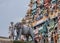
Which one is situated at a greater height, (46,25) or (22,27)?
(22,27)

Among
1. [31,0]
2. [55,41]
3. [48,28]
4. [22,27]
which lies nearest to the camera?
[22,27]

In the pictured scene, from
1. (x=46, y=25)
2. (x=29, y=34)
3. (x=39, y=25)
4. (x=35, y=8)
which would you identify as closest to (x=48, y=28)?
(x=46, y=25)

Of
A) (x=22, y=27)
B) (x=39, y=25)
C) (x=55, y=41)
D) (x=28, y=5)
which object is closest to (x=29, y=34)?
(x=22, y=27)

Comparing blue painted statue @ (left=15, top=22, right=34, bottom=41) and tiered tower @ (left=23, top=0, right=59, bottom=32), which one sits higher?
blue painted statue @ (left=15, top=22, right=34, bottom=41)

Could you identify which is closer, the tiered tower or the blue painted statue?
the blue painted statue

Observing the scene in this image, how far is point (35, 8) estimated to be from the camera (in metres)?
30.9

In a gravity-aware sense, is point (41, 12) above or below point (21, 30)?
below

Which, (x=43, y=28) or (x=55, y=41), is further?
(x=43, y=28)

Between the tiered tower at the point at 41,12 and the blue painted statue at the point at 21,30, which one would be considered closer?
the blue painted statue at the point at 21,30

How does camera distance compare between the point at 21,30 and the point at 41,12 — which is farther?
the point at 41,12

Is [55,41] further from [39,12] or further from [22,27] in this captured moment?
[22,27]

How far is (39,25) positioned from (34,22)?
1.31 m

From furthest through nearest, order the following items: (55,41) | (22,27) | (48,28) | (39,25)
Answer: (39,25) → (48,28) → (55,41) → (22,27)

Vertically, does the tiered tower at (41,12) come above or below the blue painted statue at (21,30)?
below
